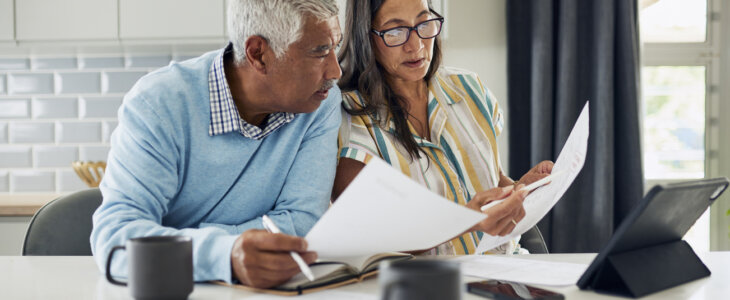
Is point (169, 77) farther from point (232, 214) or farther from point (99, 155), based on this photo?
point (99, 155)

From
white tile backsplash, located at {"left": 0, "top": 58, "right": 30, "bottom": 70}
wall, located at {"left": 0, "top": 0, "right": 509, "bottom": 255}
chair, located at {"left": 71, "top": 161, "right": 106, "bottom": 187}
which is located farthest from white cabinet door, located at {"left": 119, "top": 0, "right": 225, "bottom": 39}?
white tile backsplash, located at {"left": 0, "top": 58, "right": 30, "bottom": 70}

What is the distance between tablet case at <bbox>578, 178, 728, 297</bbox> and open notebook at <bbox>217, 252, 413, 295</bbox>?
33 centimetres

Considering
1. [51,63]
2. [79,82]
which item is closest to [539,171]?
[79,82]

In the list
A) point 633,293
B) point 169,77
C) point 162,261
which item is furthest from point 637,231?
point 169,77

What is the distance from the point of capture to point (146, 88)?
4.15ft

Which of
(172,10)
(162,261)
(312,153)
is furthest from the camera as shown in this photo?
(172,10)

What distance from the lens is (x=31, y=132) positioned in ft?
10.8

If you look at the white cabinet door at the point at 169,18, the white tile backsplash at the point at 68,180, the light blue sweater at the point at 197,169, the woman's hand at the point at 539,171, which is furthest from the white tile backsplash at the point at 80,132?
the woman's hand at the point at 539,171

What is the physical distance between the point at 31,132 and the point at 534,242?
272 cm

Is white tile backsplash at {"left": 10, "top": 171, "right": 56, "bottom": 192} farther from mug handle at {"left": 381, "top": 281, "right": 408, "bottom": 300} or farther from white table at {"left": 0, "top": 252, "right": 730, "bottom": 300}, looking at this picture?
mug handle at {"left": 381, "top": 281, "right": 408, "bottom": 300}

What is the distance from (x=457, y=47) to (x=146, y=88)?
2.09 metres

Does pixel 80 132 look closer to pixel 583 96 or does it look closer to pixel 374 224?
pixel 583 96

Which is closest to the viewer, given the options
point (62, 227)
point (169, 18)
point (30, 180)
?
point (62, 227)

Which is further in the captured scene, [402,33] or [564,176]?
[402,33]
